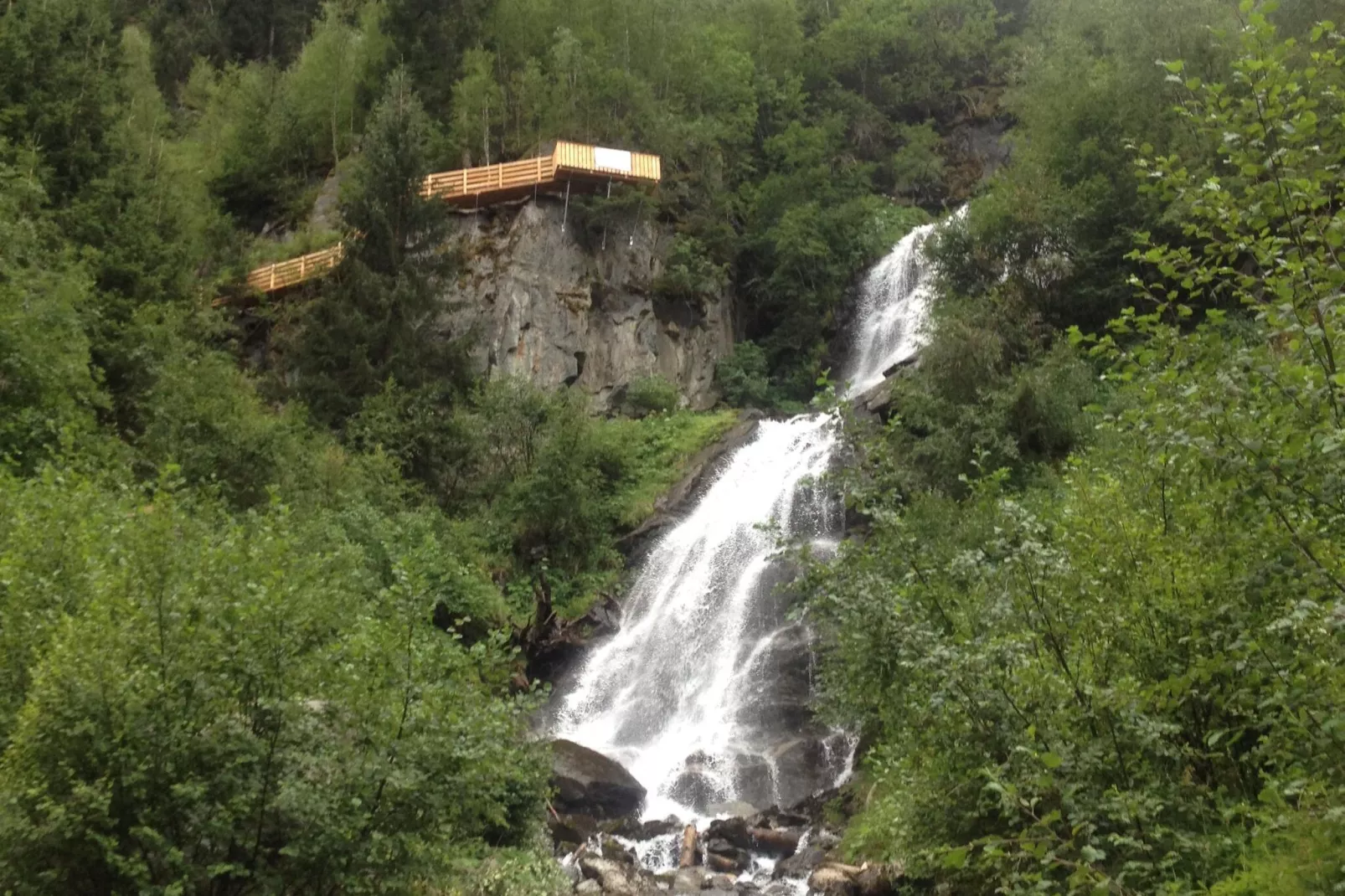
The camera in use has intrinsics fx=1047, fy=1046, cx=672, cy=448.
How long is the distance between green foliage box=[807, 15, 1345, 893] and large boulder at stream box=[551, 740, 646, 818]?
273 inches

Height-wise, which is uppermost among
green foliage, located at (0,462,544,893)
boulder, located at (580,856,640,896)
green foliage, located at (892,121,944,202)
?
green foliage, located at (892,121,944,202)

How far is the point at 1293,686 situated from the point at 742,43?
42.7m

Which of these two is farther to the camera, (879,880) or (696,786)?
(696,786)

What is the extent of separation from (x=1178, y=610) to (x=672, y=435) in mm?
21779

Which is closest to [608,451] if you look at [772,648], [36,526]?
[772,648]

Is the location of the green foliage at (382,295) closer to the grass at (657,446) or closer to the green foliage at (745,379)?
the grass at (657,446)

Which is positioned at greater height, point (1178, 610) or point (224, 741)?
point (1178, 610)

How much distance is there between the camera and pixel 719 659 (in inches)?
796

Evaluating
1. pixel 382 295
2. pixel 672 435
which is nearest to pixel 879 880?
pixel 672 435

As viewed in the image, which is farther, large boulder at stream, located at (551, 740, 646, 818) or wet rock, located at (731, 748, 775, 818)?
wet rock, located at (731, 748, 775, 818)

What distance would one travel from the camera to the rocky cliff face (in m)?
29.3

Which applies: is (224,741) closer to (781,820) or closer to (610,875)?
(610,875)

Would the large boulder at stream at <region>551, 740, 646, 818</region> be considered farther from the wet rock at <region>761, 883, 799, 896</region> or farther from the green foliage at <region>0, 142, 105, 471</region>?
the green foliage at <region>0, 142, 105, 471</region>

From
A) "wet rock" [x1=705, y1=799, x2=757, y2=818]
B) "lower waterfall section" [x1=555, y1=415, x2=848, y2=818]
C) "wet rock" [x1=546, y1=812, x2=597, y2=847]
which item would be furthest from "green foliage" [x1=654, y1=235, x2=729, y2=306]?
"wet rock" [x1=546, y1=812, x2=597, y2=847]
